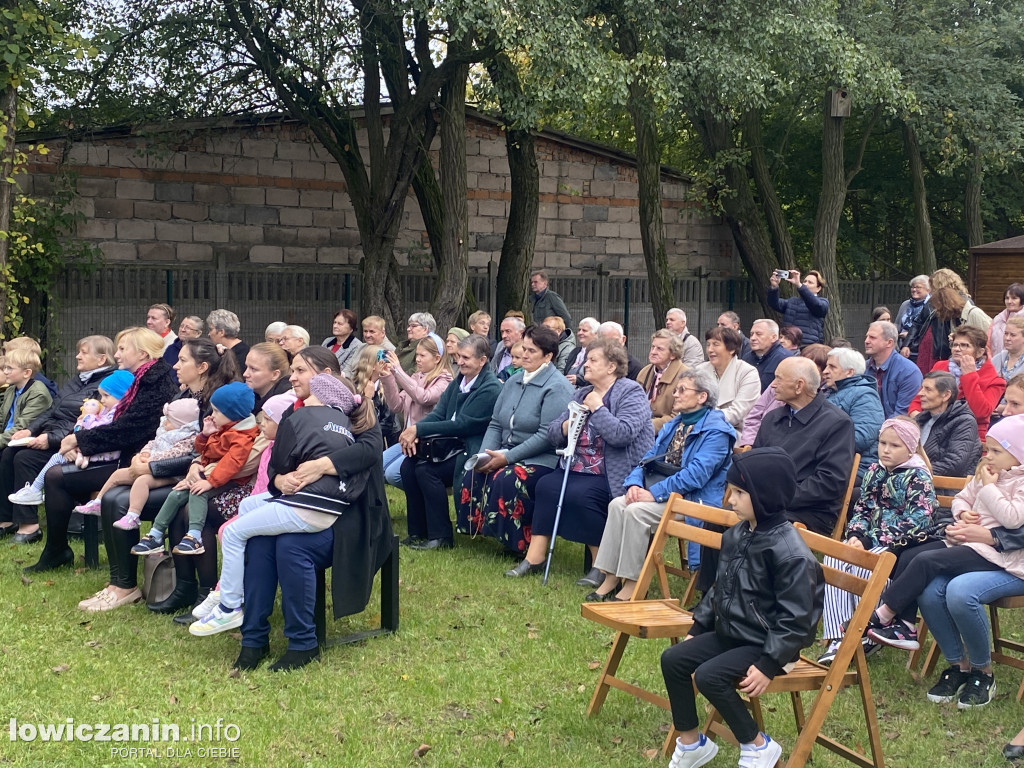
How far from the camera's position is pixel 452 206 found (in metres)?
13.9

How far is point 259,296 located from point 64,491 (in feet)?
25.9

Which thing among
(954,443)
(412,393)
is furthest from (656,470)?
(412,393)

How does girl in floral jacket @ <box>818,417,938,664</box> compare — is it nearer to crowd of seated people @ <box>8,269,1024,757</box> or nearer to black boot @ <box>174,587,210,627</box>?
crowd of seated people @ <box>8,269,1024,757</box>

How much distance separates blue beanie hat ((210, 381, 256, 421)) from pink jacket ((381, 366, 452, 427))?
241 centimetres

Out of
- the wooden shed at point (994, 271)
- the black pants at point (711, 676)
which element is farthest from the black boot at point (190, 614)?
the wooden shed at point (994, 271)

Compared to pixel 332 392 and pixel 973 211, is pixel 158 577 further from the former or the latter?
pixel 973 211

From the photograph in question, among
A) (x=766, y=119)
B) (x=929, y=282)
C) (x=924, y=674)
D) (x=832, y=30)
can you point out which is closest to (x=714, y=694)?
(x=924, y=674)

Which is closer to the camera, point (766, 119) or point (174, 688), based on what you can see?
point (174, 688)

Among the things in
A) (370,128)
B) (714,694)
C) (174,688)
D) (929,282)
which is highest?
(370,128)

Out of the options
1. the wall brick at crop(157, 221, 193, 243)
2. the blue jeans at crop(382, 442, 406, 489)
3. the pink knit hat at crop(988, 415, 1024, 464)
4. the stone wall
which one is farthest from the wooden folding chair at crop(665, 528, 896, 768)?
the wall brick at crop(157, 221, 193, 243)

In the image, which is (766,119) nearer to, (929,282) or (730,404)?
(929,282)

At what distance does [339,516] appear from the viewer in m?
5.64

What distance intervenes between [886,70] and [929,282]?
16.0 ft

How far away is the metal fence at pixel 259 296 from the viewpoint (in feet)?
45.8
